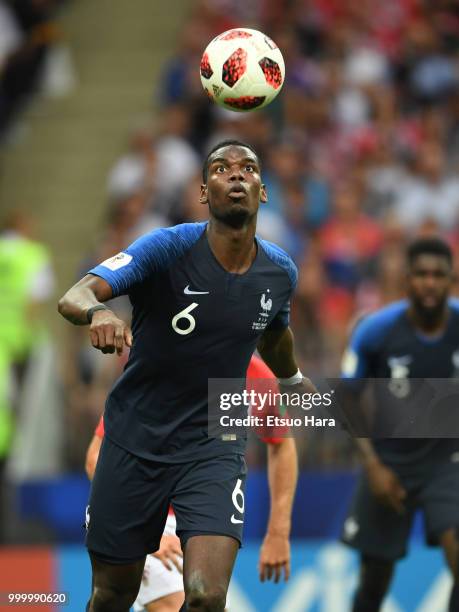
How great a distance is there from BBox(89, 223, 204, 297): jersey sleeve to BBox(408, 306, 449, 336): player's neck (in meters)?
2.42

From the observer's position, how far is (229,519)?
5.83 m

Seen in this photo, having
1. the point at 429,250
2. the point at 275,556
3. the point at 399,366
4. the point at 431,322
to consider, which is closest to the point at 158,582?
the point at 275,556

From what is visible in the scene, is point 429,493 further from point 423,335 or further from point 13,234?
point 13,234

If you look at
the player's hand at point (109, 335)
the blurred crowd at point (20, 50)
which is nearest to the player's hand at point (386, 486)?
the player's hand at point (109, 335)

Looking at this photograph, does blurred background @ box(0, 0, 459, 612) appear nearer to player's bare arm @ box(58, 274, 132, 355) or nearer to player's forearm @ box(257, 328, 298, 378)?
player's forearm @ box(257, 328, 298, 378)

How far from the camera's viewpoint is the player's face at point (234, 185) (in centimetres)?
586

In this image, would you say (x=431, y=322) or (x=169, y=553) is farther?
(x=431, y=322)

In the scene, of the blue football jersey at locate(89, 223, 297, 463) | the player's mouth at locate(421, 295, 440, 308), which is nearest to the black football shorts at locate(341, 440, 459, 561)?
the player's mouth at locate(421, 295, 440, 308)

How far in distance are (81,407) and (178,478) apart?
18.6ft

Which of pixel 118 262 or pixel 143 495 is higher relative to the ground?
pixel 118 262

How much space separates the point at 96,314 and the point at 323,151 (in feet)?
30.2

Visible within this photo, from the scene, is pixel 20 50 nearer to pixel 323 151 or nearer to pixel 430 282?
pixel 323 151

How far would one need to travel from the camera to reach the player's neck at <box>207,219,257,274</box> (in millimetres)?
5988

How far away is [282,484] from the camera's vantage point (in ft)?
21.7
